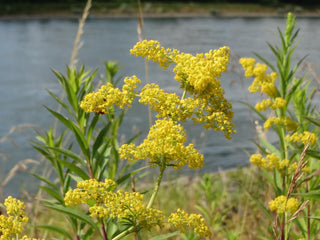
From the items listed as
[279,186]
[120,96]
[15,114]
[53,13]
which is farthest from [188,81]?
[53,13]

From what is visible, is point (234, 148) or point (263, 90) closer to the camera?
point (263, 90)

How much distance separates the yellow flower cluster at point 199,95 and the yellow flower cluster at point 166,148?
0.07 metres

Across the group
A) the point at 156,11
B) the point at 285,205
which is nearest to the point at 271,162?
the point at 285,205

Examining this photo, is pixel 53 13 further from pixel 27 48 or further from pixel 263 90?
pixel 263 90

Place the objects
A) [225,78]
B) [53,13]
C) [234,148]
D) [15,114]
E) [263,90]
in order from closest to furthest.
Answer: [263,90]
[234,148]
[15,114]
[225,78]
[53,13]

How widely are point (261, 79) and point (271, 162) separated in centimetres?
45

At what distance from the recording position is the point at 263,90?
2000mm

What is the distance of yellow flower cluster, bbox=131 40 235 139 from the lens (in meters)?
1.14

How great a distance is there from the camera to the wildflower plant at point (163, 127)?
3.48ft

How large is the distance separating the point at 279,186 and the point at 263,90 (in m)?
0.47

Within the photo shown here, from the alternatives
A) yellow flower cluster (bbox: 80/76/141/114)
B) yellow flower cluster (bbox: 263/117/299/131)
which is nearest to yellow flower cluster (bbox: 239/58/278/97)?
yellow flower cluster (bbox: 263/117/299/131)

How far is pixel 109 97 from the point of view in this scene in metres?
1.14

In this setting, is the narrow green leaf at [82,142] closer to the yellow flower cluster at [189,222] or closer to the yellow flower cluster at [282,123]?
the yellow flower cluster at [189,222]

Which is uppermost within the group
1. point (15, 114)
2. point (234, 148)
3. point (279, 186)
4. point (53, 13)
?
point (53, 13)
